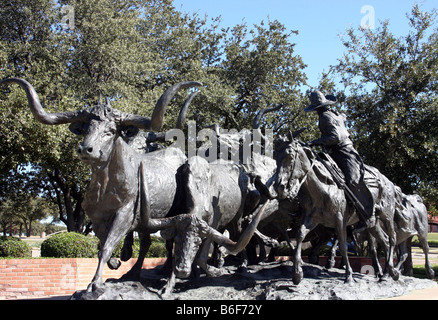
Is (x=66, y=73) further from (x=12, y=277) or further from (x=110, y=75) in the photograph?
(x=12, y=277)

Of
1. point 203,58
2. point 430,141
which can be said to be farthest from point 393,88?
point 203,58

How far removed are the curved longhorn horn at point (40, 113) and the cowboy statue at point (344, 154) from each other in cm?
507

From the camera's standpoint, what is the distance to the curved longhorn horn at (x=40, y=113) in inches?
230

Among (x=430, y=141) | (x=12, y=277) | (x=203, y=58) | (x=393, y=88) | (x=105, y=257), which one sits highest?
(x=203, y=58)

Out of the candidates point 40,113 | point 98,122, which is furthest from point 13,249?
point 98,122

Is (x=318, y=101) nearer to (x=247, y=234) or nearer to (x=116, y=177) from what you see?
(x=247, y=234)

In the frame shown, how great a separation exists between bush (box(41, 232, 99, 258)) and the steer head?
7.45 metres

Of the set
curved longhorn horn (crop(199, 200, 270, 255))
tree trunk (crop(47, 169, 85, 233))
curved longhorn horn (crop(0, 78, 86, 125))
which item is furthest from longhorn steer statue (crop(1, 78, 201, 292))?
tree trunk (crop(47, 169, 85, 233))

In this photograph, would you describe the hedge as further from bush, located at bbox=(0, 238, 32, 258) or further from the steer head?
the steer head

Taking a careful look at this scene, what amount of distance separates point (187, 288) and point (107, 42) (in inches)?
570

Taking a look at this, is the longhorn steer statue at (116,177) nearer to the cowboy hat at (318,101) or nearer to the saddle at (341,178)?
the saddle at (341,178)

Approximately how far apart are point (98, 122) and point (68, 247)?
7.80 meters

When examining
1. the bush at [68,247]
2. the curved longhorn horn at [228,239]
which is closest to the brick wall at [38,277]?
the bush at [68,247]

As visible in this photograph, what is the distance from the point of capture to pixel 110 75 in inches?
775
